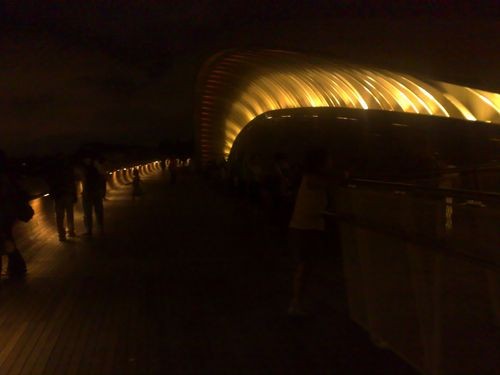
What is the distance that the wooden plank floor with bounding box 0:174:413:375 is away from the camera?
6.06 m

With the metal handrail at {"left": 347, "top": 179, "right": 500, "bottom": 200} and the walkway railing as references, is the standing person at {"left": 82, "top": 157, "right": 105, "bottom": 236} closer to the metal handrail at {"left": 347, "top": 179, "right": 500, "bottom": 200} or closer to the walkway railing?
the metal handrail at {"left": 347, "top": 179, "right": 500, "bottom": 200}

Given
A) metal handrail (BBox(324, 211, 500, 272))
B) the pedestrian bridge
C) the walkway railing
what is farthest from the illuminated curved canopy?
the walkway railing

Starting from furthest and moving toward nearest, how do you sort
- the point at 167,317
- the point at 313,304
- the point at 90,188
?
the point at 90,188
the point at 313,304
the point at 167,317

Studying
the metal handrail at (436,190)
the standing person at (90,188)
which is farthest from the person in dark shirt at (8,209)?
the metal handrail at (436,190)

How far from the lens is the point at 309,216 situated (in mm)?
7449

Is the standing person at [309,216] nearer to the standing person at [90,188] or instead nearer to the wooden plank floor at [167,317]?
the wooden plank floor at [167,317]

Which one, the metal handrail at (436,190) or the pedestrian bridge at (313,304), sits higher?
the metal handrail at (436,190)

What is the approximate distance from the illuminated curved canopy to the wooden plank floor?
51.6ft

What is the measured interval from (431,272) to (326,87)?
3021 centimetres

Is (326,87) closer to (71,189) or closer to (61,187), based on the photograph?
(71,189)

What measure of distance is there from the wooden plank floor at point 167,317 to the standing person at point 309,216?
46 centimetres

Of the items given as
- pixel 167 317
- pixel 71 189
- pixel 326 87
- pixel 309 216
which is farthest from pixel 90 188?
pixel 326 87

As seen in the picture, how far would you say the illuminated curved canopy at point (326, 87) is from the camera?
3011 cm

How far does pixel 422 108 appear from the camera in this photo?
104ft
